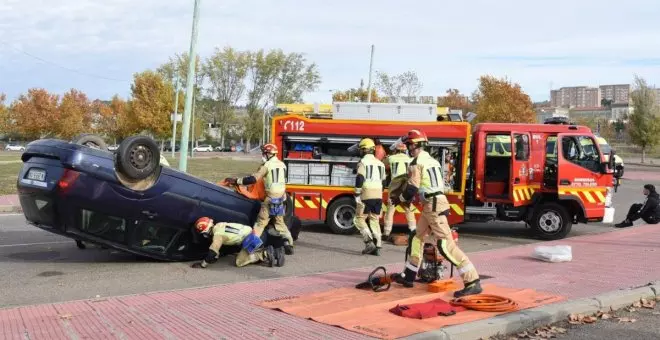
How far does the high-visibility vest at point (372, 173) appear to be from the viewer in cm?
1032

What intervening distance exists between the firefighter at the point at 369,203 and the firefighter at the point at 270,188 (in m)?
1.36

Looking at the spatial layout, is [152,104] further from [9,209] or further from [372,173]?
[372,173]

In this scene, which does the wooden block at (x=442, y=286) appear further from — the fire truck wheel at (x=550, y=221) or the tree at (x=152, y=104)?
the tree at (x=152, y=104)

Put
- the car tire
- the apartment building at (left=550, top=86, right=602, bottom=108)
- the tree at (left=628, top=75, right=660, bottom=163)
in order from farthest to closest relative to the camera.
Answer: the apartment building at (left=550, top=86, right=602, bottom=108), the tree at (left=628, top=75, right=660, bottom=163), the car tire

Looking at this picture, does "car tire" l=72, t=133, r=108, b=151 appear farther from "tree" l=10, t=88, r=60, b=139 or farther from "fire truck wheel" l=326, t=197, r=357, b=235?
"tree" l=10, t=88, r=60, b=139

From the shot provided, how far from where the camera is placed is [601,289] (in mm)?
7457

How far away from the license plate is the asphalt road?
128cm

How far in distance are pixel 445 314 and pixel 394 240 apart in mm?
5673

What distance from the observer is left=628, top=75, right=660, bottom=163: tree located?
50.9 m

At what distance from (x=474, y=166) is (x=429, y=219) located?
580cm

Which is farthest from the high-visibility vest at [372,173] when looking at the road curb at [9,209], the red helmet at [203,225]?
the road curb at [9,209]

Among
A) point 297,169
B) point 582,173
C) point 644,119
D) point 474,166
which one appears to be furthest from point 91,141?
point 644,119

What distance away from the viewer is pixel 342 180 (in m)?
12.8

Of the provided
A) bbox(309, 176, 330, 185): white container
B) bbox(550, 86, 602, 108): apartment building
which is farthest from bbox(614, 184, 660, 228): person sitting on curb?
bbox(550, 86, 602, 108): apartment building
